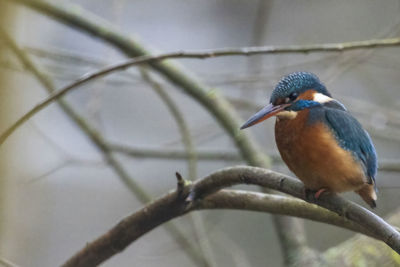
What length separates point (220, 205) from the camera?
4.56ft

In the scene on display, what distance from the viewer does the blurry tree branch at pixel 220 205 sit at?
1.21 m

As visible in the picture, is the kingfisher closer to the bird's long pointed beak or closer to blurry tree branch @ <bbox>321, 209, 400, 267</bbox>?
the bird's long pointed beak

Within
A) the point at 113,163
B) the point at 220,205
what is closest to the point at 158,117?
the point at 113,163

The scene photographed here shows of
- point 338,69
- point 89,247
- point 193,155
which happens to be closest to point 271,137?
point 338,69

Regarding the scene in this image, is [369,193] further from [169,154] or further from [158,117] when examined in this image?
[158,117]

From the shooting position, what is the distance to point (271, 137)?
306cm

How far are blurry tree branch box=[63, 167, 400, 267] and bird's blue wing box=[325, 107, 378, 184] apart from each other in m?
0.11

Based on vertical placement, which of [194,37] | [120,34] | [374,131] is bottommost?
[374,131]

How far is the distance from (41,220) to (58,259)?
0.25 m

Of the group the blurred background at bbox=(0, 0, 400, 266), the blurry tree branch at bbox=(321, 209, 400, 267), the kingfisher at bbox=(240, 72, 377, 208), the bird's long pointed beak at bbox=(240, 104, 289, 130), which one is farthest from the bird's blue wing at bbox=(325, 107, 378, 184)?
the blurred background at bbox=(0, 0, 400, 266)

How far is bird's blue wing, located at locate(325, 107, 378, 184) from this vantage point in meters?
1.25

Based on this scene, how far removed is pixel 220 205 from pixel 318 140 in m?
0.30

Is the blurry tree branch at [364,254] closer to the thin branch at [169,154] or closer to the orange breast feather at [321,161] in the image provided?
the orange breast feather at [321,161]

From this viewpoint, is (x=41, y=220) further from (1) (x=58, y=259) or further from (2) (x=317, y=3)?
(2) (x=317, y=3)
